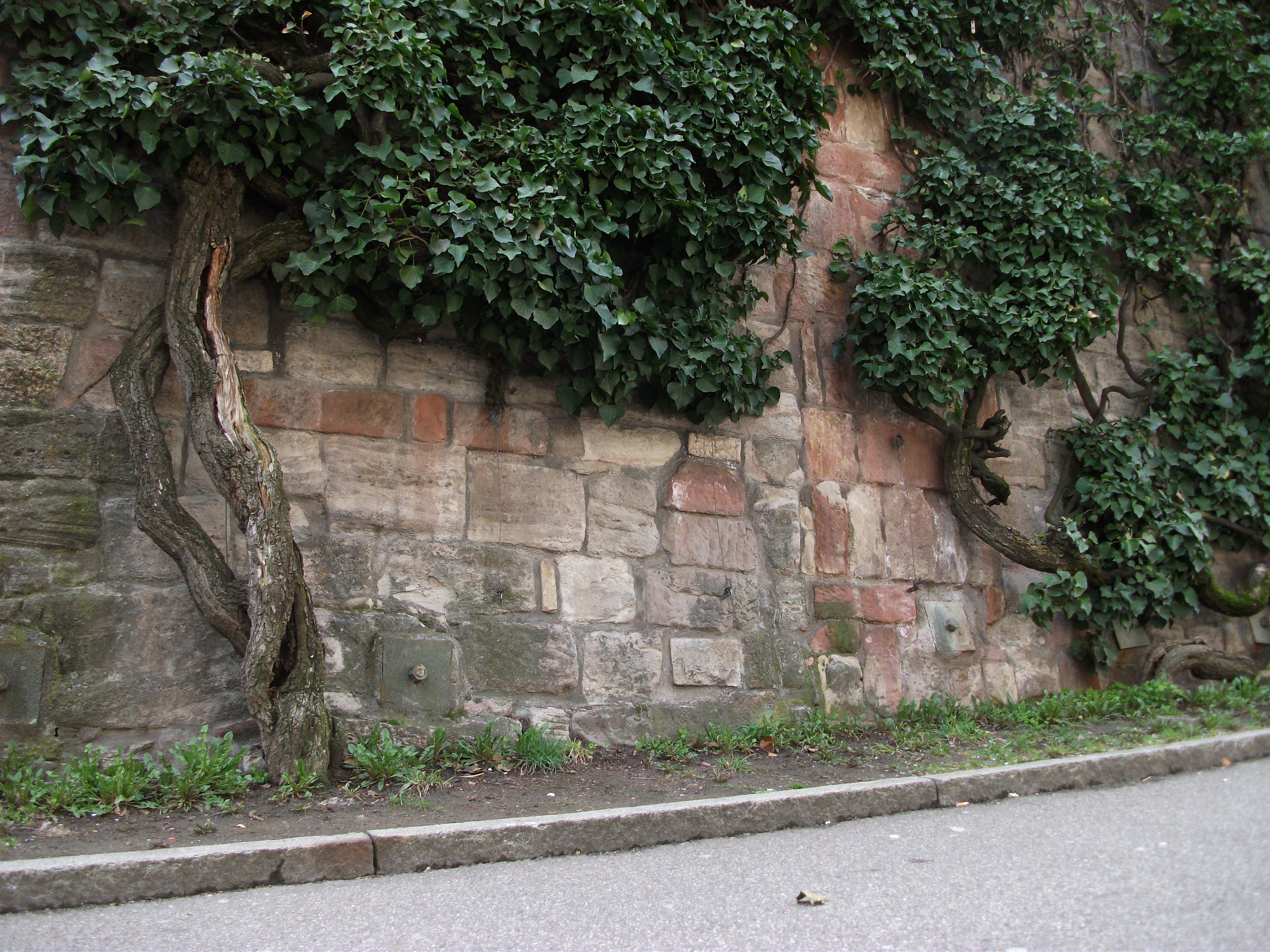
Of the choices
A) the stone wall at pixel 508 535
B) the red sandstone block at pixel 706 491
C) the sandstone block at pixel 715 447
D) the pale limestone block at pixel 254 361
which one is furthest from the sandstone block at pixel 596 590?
the pale limestone block at pixel 254 361

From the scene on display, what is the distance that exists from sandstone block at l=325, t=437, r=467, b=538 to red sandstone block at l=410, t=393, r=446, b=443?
0.05 meters

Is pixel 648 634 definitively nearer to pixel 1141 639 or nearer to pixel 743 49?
pixel 743 49

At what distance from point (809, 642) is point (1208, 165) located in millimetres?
4658

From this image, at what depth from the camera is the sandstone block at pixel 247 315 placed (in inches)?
153

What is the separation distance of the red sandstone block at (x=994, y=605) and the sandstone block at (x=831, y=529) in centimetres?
101

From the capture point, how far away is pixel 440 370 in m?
4.22

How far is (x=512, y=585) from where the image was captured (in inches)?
164

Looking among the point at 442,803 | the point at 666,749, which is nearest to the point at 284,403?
the point at 442,803

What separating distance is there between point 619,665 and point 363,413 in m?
1.60

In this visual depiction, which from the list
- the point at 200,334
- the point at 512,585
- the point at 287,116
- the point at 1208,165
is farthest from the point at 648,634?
the point at 1208,165

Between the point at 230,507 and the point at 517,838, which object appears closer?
the point at 517,838

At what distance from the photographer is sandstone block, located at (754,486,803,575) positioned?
482 centimetres

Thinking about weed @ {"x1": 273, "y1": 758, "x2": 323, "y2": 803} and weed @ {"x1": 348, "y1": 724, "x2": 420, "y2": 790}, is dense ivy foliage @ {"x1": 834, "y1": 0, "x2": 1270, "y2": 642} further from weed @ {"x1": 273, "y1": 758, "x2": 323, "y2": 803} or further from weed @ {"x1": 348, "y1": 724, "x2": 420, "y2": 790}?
weed @ {"x1": 273, "y1": 758, "x2": 323, "y2": 803}

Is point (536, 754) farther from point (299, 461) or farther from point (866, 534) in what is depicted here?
point (866, 534)
